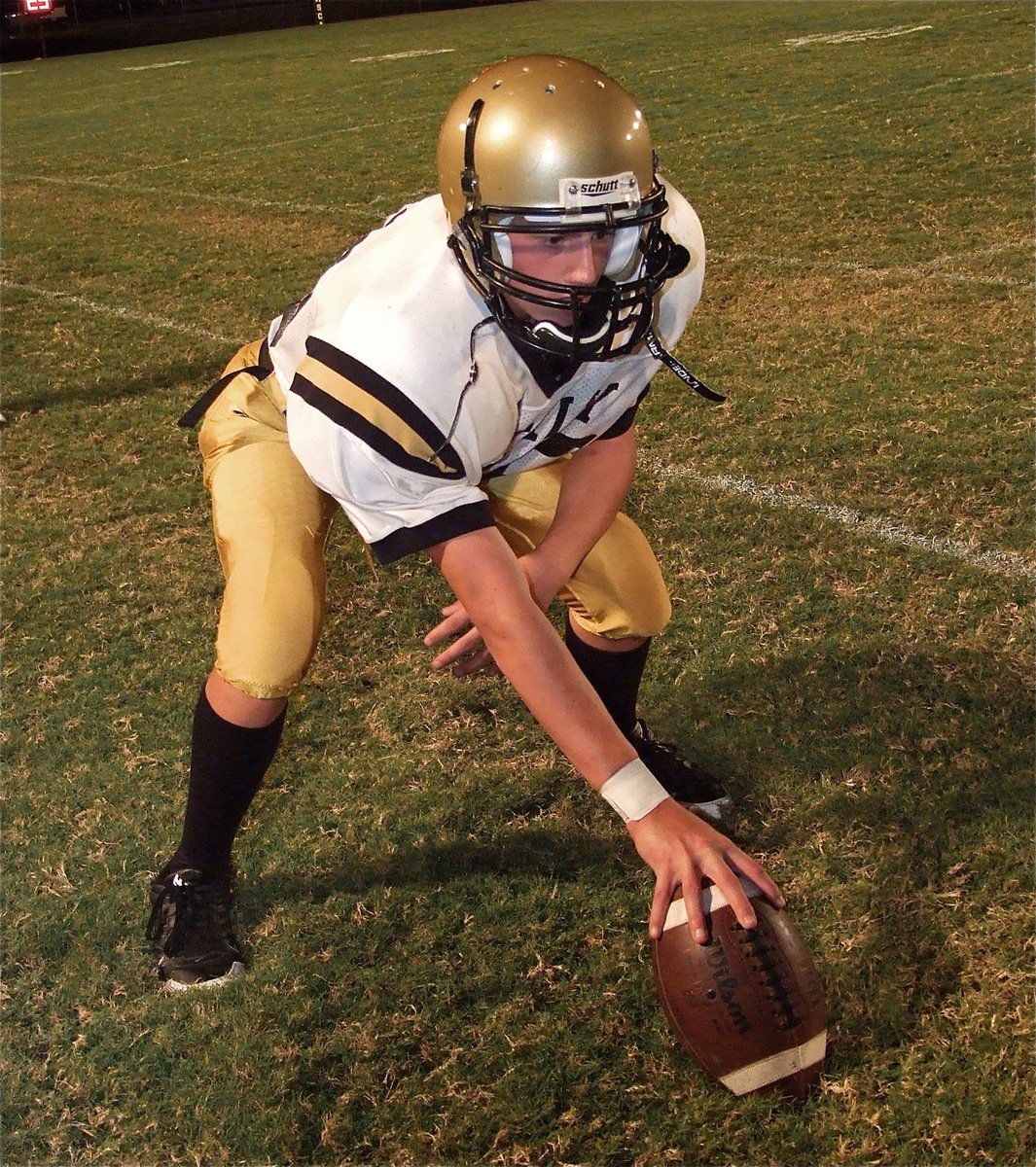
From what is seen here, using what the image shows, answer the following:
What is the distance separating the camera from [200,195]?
8977mm

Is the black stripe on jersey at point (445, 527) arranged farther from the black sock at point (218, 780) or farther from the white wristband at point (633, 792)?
the black sock at point (218, 780)

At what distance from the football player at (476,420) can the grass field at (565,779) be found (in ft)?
0.82

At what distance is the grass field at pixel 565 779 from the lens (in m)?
2.00

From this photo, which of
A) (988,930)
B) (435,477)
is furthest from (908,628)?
(435,477)

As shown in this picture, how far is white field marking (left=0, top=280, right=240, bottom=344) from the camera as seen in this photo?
5.78 m

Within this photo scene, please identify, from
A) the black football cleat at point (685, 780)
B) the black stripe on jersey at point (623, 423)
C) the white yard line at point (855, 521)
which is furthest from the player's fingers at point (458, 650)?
the white yard line at point (855, 521)

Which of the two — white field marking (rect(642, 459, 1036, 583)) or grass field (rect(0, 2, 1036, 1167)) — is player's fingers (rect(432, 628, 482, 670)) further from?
white field marking (rect(642, 459, 1036, 583))

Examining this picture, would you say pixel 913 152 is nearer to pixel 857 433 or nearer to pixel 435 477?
pixel 857 433

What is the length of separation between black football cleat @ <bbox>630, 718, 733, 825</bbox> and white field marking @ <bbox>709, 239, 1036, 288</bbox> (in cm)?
358

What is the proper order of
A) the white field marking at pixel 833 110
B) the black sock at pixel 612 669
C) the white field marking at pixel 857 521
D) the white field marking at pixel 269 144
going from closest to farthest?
the black sock at pixel 612 669
the white field marking at pixel 857 521
the white field marking at pixel 833 110
the white field marking at pixel 269 144

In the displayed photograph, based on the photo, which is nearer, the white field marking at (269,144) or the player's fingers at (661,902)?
the player's fingers at (661,902)

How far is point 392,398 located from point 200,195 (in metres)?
7.85

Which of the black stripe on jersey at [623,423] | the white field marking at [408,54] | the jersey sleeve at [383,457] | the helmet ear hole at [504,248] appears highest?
the helmet ear hole at [504,248]

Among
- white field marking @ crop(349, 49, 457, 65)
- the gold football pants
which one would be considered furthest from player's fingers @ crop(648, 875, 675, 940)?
white field marking @ crop(349, 49, 457, 65)
